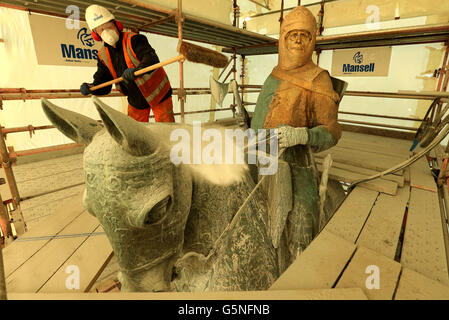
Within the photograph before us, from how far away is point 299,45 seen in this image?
192cm

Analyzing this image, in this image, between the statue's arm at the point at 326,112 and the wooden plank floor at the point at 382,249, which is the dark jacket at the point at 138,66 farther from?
the wooden plank floor at the point at 382,249

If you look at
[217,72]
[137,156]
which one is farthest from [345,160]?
[217,72]

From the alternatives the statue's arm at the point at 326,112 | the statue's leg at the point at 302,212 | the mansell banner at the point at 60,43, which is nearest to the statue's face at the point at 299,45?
the statue's arm at the point at 326,112

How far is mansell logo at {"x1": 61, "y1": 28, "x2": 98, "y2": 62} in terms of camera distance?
4.95 metres

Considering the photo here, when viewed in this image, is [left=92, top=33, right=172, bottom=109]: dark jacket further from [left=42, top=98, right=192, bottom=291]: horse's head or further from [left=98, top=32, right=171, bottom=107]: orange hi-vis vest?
[left=42, top=98, right=192, bottom=291]: horse's head

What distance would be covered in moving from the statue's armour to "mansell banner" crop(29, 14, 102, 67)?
4949mm

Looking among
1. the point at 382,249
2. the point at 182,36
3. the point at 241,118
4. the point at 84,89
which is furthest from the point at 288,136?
the point at 182,36

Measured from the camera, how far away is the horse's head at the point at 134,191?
83cm

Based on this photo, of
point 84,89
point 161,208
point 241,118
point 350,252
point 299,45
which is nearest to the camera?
point 161,208

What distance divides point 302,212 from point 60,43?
18.7ft

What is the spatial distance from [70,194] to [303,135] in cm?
399

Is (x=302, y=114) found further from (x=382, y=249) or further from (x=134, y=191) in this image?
(x=134, y=191)
